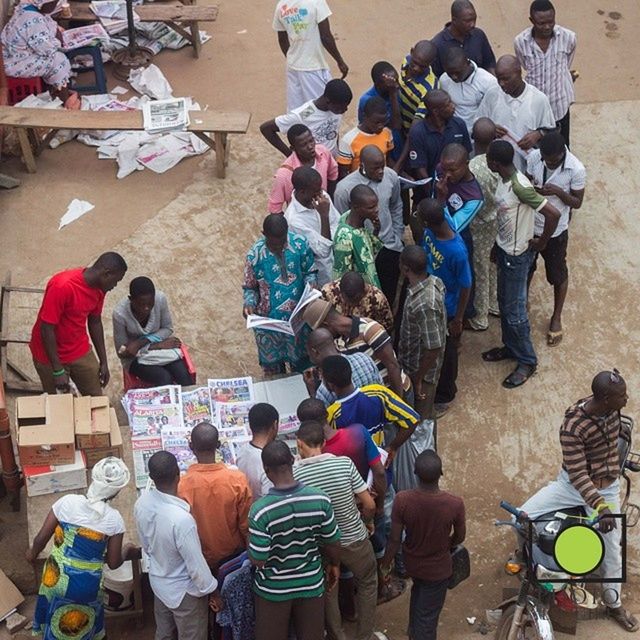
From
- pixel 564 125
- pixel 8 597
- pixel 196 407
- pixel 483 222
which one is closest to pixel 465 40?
pixel 564 125

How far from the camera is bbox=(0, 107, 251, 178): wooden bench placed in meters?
9.75

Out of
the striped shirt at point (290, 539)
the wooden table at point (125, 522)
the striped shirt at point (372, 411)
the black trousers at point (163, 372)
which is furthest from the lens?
the black trousers at point (163, 372)

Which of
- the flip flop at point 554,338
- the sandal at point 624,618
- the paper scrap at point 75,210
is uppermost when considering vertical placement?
the paper scrap at point 75,210

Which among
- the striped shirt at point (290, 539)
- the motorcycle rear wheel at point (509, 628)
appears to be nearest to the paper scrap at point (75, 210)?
the striped shirt at point (290, 539)

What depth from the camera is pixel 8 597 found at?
667 cm

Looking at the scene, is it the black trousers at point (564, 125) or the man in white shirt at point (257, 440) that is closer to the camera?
the man in white shirt at point (257, 440)

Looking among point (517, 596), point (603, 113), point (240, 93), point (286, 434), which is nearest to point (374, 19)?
point (240, 93)

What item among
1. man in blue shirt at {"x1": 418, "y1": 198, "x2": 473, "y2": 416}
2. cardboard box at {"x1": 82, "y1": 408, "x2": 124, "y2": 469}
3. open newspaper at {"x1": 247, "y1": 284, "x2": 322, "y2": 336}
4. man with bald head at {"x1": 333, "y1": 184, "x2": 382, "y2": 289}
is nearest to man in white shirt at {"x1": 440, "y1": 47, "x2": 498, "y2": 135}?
man in blue shirt at {"x1": 418, "y1": 198, "x2": 473, "y2": 416}

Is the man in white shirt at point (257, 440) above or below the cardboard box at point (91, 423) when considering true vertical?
above

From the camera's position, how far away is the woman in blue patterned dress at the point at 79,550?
5914 millimetres

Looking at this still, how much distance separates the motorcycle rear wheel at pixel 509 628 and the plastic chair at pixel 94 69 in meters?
6.63

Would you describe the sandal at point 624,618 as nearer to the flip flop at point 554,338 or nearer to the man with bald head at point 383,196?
the flip flop at point 554,338

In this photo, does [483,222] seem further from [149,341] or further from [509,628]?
[509,628]

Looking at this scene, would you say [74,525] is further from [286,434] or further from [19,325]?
[19,325]
